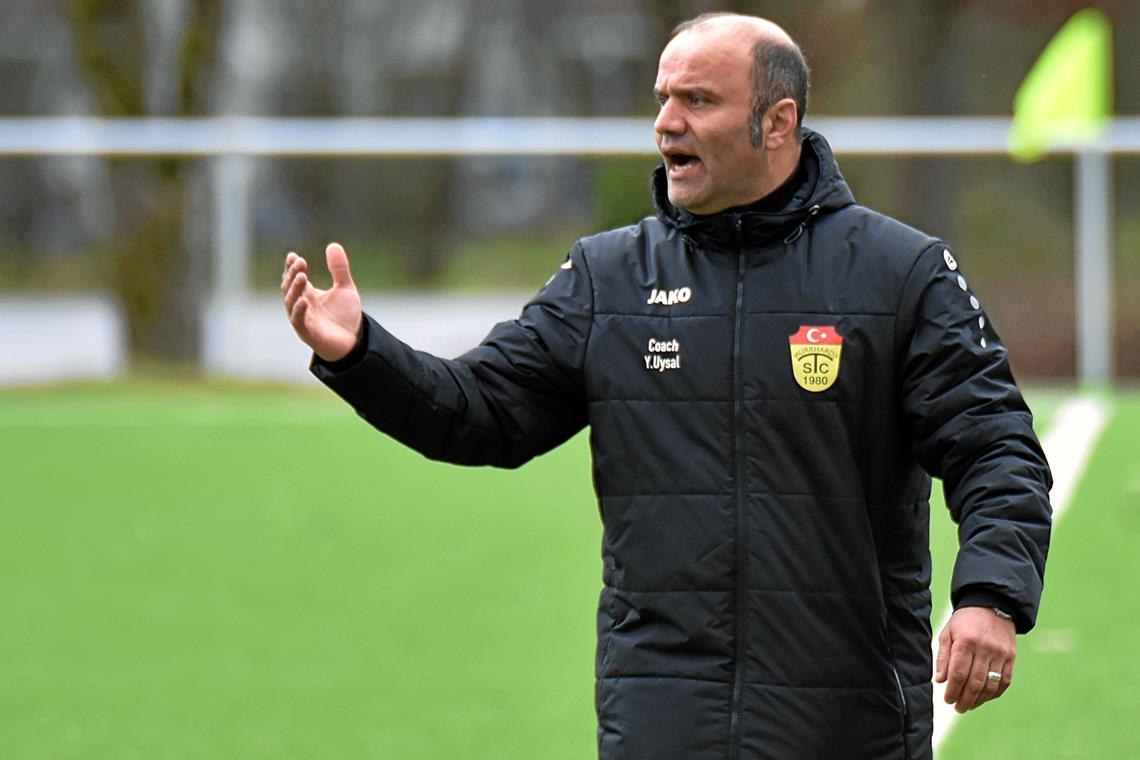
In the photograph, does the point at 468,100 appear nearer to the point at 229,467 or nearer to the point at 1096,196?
the point at 1096,196

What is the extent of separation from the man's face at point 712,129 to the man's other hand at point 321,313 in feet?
1.80

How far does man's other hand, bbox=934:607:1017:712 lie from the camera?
9.96ft

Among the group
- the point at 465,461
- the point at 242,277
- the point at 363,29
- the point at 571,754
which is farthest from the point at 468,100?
the point at 465,461

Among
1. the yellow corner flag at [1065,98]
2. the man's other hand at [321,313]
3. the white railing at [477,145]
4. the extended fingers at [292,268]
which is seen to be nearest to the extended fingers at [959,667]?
the man's other hand at [321,313]

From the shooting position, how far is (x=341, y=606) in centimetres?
760

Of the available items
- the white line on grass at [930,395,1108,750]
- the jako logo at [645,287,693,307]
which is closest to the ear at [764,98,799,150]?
the jako logo at [645,287,693,307]

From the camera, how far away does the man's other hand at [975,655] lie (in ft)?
9.96

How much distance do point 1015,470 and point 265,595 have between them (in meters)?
5.05

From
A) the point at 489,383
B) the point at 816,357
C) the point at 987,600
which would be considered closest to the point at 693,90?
the point at 816,357

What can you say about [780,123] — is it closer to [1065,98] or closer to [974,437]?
[974,437]

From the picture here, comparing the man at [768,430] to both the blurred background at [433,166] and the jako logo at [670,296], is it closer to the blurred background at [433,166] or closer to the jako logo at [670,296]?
the jako logo at [670,296]

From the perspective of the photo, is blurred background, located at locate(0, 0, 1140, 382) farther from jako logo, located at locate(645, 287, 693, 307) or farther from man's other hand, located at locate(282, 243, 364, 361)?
jako logo, located at locate(645, 287, 693, 307)

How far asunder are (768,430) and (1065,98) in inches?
418

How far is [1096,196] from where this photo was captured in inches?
567
